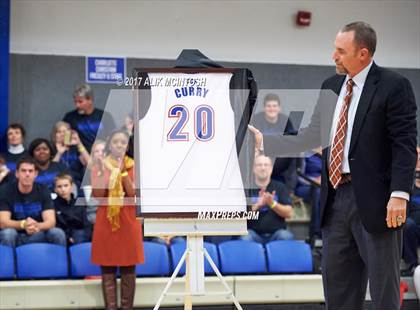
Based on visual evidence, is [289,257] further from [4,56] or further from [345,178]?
[4,56]

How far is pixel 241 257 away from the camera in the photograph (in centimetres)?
574

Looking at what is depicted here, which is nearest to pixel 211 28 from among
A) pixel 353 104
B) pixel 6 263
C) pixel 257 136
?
pixel 6 263

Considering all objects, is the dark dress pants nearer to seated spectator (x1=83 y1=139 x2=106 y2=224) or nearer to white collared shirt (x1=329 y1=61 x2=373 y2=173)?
white collared shirt (x1=329 y1=61 x2=373 y2=173)

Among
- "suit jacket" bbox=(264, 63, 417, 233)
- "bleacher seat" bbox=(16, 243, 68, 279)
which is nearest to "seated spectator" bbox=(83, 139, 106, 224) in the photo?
"bleacher seat" bbox=(16, 243, 68, 279)

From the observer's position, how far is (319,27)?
25.9 ft

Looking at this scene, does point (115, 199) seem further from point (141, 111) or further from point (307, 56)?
point (307, 56)

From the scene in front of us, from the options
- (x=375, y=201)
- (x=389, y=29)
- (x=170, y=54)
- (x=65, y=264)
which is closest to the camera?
(x=375, y=201)

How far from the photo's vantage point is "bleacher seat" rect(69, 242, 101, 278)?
18.2ft

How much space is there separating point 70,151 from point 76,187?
1.60 feet

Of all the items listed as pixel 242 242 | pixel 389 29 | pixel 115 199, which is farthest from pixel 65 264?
pixel 389 29

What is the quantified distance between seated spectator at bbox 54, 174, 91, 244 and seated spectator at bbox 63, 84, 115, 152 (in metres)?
0.81

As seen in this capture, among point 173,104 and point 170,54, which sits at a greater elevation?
point 170,54

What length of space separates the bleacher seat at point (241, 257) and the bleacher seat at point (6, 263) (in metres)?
1.68

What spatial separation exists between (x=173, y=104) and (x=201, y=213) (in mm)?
496
